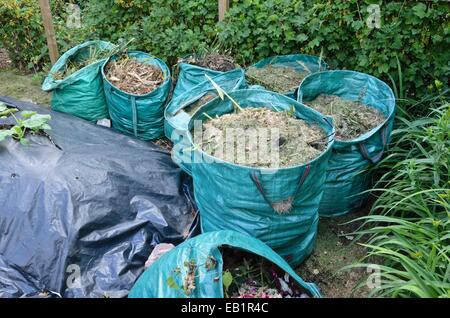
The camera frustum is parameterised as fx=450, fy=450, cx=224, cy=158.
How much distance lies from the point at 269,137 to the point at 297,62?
1.20 meters

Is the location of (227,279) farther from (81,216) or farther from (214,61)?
(214,61)

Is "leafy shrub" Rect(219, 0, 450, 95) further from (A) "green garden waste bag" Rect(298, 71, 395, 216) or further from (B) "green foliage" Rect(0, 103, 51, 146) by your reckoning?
(B) "green foliage" Rect(0, 103, 51, 146)

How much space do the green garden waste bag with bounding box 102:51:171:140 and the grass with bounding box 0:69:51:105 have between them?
0.94 m

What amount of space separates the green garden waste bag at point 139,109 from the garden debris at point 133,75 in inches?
1.9

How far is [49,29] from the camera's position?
4082 millimetres

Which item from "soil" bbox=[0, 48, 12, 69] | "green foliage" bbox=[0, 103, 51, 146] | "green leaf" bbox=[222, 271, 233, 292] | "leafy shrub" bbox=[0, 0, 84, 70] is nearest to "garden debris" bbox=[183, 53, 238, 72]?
"green foliage" bbox=[0, 103, 51, 146]

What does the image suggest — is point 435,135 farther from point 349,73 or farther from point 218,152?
point 218,152

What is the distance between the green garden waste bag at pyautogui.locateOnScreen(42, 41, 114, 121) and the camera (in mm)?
3371

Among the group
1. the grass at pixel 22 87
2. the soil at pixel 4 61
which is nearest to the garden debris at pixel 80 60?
the grass at pixel 22 87

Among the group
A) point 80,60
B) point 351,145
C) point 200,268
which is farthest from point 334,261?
point 80,60

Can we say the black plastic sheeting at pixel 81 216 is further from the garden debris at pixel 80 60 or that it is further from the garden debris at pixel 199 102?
the garden debris at pixel 80 60

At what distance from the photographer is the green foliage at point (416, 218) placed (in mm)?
1861

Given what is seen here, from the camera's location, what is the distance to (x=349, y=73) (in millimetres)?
3008
